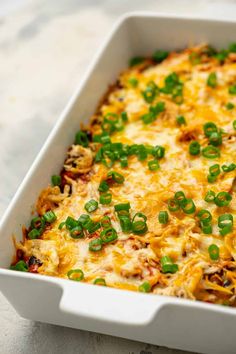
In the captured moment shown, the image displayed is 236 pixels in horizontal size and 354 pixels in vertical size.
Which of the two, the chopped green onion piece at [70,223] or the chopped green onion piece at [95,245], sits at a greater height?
the chopped green onion piece at [70,223]

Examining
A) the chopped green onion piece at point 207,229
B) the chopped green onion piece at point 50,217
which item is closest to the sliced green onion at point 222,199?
the chopped green onion piece at point 207,229

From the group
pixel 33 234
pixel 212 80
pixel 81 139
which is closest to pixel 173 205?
pixel 33 234

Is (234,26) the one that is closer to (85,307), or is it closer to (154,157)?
(154,157)

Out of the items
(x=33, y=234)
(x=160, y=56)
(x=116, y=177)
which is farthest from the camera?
(x=160, y=56)

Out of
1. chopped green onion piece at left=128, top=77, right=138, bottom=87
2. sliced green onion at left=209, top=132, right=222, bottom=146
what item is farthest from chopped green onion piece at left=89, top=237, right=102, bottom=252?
chopped green onion piece at left=128, top=77, right=138, bottom=87

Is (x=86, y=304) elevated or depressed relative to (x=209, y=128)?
elevated

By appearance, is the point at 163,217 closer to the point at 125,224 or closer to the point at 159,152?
the point at 125,224

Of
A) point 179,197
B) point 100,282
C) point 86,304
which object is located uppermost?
point 86,304

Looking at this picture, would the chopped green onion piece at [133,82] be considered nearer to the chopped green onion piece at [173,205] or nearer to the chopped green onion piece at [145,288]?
the chopped green onion piece at [173,205]
